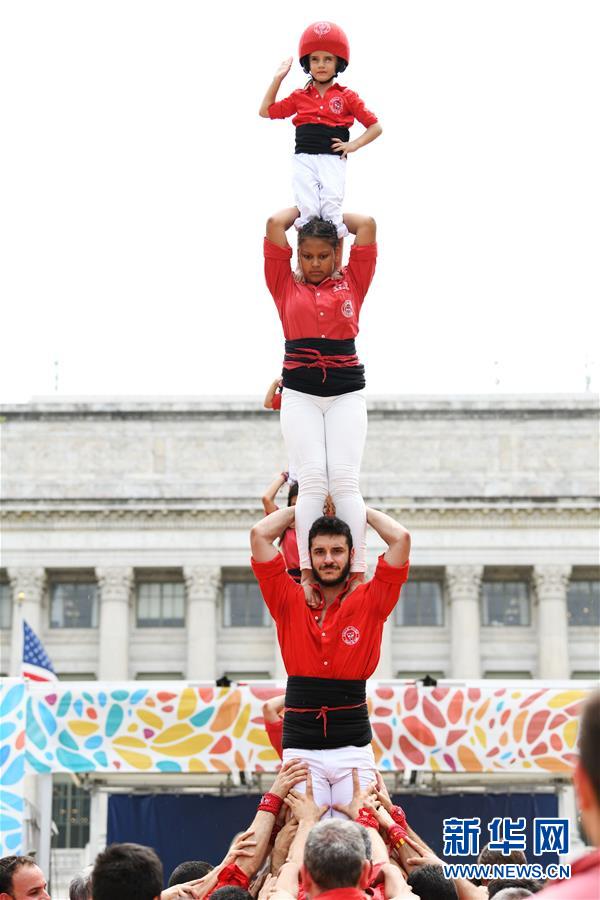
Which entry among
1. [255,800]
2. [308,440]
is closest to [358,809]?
[308,440]

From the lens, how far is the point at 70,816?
197 ft

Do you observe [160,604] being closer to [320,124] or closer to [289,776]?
[320,124]

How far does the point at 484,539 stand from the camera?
6669cm

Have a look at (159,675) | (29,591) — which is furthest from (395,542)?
(29,591)

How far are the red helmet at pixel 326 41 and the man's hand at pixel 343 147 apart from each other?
1.60 feet

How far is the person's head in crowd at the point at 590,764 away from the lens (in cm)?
409

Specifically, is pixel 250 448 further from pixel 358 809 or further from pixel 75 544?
pixel 358 809

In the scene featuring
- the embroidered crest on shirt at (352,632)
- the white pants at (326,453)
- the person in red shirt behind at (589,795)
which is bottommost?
the person in red shirt behind at (589,795)

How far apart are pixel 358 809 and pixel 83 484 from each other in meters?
58.6

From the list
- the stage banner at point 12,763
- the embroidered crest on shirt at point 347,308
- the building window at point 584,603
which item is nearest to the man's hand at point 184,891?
the embroidered crest on shirt at point 347,308

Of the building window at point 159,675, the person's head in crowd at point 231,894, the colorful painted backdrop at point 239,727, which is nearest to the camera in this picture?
the person's head in crowd at point 231,894

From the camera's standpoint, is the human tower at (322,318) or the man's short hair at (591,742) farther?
the human tower at (322,318)

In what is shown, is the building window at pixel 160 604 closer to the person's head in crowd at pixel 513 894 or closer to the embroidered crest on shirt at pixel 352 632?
the embroidered crest on shirt at pixel 352 632

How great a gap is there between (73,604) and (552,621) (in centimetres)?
2134
